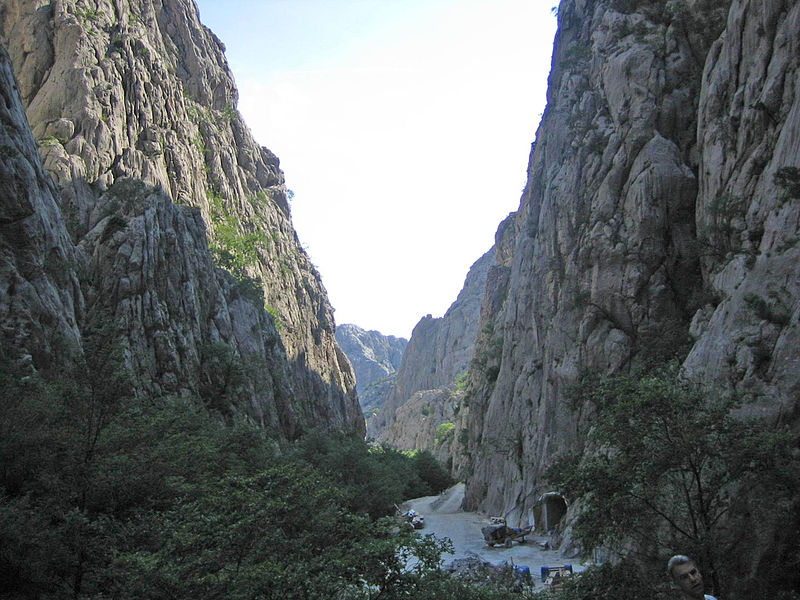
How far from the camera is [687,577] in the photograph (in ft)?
16.2

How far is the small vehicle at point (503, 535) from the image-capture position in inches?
1340

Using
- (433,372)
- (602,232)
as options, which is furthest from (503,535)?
(433,372)

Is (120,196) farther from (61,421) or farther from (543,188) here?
(543,188)

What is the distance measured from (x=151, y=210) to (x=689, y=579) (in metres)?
38.2

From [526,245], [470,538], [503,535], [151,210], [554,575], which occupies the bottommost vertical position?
[470,538]

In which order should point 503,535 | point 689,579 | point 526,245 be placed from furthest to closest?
point 526,245
point 503,535
point 689,579

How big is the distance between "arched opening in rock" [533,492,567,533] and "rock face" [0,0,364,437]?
21.9 meters

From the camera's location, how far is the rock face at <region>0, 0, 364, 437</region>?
31.6m

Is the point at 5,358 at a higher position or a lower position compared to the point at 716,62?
lower

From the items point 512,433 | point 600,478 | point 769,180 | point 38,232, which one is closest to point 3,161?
point 38,232

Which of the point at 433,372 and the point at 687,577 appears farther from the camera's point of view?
the point at 433,372

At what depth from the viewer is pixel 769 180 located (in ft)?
73.2

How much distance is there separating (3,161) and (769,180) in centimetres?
3119

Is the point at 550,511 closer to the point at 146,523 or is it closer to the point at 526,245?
the point at 526,245
